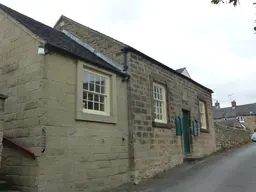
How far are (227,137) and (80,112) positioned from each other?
15.6 metres

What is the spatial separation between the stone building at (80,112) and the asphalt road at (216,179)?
3.97ft

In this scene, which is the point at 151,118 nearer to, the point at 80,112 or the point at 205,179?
the point at 205,179

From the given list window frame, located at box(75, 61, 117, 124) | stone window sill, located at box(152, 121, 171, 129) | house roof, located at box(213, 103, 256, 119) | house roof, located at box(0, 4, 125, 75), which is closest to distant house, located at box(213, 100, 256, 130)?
house roof, located at box(213, 103, 256, 119)

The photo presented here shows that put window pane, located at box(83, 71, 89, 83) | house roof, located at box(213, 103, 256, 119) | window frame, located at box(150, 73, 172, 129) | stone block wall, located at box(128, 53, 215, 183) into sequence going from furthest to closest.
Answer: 1. house roof, located at box(213, 103, 256, 119)
2. window frame, located at box(150, 73, 172, 129)
3. stone block wall, located at box(128, 53, 215, 183)
4. window pane, located at box(83, 71, 89, 83)

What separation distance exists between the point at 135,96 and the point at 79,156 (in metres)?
3.56

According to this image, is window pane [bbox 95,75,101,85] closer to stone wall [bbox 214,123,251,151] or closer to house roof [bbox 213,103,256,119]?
stone wall [bbox 214,123,251,151]

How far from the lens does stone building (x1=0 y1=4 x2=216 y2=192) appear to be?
7105 mm

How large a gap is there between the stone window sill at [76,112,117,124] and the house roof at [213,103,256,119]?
186 ft

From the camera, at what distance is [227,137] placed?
20.4m

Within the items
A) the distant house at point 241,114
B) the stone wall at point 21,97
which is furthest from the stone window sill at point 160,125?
the distant house at point 241,114

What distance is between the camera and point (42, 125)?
696 cm

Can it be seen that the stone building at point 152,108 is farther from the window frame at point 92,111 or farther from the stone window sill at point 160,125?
the window frame at point 92,111

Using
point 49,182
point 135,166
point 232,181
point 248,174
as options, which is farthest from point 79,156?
point 248,174

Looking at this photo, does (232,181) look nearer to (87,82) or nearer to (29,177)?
(87,82)
